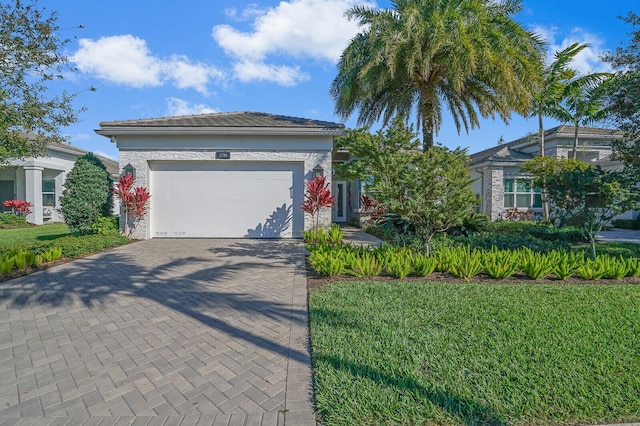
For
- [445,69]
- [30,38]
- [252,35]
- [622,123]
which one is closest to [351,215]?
[445,69]

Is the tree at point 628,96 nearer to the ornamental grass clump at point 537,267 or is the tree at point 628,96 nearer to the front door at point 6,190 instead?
the ornamental grass clump at point 537,267

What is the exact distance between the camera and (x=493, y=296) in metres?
5.16

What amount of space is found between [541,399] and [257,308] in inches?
136

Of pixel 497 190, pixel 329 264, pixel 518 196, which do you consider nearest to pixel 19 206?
pixel 329 264

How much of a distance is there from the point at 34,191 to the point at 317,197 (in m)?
17.2

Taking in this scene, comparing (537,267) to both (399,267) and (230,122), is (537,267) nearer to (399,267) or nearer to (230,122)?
(399,267)

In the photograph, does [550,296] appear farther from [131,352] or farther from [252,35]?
[252,35]

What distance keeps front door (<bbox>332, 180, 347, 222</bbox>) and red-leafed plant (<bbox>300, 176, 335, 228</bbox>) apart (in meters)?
6.57

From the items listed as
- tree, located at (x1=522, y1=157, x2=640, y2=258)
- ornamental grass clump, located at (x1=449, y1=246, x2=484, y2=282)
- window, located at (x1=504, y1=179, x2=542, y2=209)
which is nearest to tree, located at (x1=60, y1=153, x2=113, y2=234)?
ornamental grass clump, located at (x1=449, y1=246, x2=484, y2=282)

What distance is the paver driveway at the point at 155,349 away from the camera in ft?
8.36

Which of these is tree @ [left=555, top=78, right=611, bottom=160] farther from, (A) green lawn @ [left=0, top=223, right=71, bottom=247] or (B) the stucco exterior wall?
(A) green lawn @ [left=0, top=223, right=71, bottom=247]

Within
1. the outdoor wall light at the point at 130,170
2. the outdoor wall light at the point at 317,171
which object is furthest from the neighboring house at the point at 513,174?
the outdoor wall light at the point at 130,170

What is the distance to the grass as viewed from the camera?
2.43m

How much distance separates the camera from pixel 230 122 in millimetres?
12062
